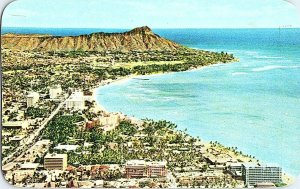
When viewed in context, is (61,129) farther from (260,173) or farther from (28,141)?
(260,173)

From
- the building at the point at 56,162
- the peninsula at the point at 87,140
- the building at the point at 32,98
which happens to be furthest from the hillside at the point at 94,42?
the building at the point at 56,162

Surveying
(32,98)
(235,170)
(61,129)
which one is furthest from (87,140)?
(235,170)

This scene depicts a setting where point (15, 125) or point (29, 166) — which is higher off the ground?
point (15, 125)

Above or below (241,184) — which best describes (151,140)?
above

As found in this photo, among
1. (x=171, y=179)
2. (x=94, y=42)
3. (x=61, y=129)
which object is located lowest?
(x=171, y=179)
